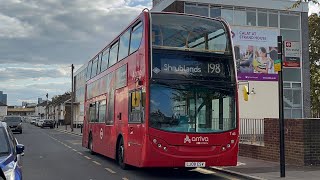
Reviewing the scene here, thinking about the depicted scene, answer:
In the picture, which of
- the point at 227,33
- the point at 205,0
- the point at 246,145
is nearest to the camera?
the point at 227,33

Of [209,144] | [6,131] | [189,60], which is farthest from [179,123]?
[6,131]

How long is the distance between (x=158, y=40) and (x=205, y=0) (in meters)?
22.0

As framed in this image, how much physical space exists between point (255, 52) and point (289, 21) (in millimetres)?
4715

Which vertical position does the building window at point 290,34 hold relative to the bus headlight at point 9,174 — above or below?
above

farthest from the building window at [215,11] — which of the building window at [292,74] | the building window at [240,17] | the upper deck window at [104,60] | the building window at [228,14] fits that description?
the upper deck window at [104,60]

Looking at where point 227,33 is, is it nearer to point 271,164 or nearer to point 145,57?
point 145,57

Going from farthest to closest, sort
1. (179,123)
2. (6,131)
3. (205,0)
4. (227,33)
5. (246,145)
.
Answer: (205,0)
(246,145)
(227,33)
(179,123)
(6,131)

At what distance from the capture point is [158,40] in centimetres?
1181

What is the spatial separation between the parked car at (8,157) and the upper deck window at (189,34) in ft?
15.4

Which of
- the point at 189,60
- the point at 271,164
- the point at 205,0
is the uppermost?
the point at 205,0

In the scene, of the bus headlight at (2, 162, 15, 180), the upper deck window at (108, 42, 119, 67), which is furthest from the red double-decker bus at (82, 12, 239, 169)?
the bus headlight at (2, 162, 15, 180)

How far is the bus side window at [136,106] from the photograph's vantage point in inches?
461

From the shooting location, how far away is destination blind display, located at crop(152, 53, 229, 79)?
38.1 feet

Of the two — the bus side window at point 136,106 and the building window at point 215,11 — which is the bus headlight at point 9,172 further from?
the building window at point 215,11
